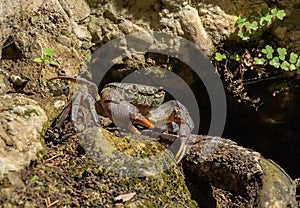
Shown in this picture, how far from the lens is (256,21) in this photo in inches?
117

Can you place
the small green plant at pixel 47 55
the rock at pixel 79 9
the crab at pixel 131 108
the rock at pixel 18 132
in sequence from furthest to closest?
the rock at pixel 79 9
the small green plant at pixel 47 55
the crab at pixel 131 108
the rock at pixel 18 132

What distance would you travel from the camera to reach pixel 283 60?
3.04 meters

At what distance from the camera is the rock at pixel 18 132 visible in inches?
73.7

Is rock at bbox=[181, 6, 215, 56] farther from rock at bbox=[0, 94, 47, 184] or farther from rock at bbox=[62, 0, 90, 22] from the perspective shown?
rock at bbox=[0, 94, 47, 184]

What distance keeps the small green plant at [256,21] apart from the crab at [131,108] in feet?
2.22

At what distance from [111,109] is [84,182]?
24.0 inches

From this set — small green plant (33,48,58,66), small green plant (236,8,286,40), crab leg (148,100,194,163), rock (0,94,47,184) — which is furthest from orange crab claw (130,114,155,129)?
small green plant (236,8,286,40)

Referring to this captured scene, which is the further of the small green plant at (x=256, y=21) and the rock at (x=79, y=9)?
the small green plant at (x=256, y=21)

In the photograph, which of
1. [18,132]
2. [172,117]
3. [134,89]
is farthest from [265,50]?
[18,132]

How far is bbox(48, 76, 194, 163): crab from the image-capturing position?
93.6 inches

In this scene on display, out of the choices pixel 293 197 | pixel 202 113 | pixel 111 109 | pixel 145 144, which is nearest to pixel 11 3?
Answer: pixel 111 109

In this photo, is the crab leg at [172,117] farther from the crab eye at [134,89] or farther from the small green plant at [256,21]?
the small green plant at [256,21]

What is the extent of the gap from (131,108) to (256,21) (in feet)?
3.54

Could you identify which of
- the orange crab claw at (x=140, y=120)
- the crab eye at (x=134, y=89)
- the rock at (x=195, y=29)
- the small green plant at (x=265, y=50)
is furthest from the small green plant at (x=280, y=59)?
the orange crab claw at (x=140, y=120)
